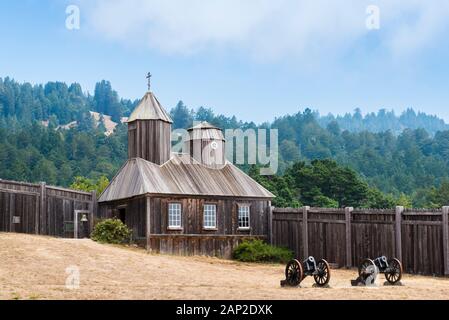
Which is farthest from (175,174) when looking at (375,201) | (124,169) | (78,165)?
(78,165)

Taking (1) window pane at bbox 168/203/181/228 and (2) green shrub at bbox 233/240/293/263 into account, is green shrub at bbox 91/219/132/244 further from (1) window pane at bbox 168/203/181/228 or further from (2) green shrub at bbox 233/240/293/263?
(2) green shrub at bbox 233/240/293/263

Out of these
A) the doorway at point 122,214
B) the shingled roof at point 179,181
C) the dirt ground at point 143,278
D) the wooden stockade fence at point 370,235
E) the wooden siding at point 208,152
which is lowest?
the dirt ground at point 143,278

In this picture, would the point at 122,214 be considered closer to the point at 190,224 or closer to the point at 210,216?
the point at 190,224

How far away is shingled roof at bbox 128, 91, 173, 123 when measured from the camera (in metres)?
38.2

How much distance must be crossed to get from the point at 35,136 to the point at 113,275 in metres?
145

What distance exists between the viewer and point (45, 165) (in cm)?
13250

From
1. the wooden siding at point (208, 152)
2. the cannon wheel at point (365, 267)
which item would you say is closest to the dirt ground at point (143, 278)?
the cannon wheel at point (365, 267)

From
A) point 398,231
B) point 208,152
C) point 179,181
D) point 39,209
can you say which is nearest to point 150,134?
point 179,181

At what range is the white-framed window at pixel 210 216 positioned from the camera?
36312 millimetres

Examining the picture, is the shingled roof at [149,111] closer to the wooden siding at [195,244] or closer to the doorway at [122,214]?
the doorway at [122,214]

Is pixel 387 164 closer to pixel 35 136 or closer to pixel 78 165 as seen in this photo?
pixel 78 165

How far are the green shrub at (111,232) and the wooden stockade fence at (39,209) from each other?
2.76 meters
